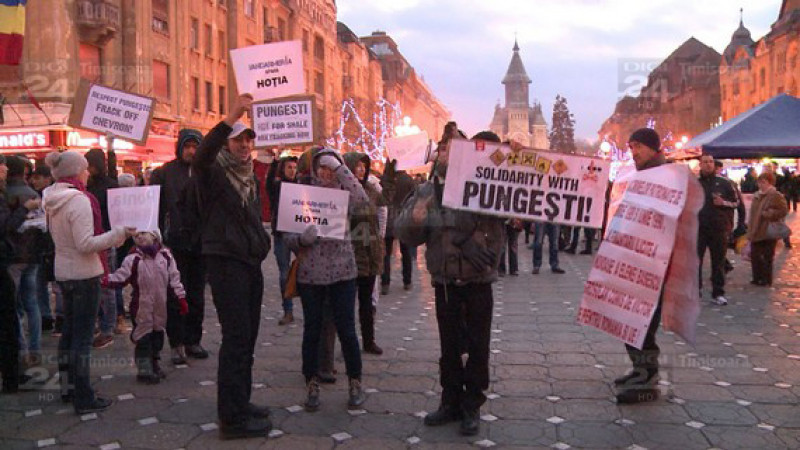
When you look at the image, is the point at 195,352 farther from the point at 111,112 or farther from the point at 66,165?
the point at 111,112

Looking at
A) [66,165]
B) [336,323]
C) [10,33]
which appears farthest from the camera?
[10,33]

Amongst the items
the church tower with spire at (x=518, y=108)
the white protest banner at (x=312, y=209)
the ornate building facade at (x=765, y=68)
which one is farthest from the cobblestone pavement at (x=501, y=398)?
the church tower with spire at (x=518, y=108)

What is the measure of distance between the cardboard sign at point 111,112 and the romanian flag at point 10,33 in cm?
71

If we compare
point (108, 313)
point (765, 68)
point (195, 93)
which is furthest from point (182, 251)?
point (765, 68)

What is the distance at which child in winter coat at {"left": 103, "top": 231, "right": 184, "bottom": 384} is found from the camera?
5.75 m

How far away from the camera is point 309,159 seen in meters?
5.32

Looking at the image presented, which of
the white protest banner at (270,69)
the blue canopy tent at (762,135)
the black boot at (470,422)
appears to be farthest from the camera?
the blue canopy tent at (762,135)

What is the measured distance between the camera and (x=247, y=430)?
4.46m

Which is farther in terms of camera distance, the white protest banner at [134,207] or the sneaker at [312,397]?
the white protest banner at [134,207]

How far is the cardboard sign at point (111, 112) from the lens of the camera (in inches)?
291

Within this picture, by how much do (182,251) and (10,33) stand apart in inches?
127

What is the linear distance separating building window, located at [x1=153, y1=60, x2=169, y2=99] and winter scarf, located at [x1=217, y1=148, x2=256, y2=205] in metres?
24.6

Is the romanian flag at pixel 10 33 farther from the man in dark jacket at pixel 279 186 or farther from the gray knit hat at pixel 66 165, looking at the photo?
the man in dark jacket at pixel 279 186

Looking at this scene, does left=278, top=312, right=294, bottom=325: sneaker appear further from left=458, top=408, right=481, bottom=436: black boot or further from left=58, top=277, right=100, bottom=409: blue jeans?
left=458, top=408, right=481, bottom=436: black boot
